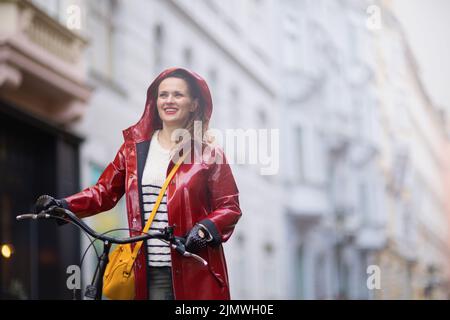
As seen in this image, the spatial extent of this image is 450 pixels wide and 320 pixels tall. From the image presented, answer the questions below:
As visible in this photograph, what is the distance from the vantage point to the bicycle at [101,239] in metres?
3.70

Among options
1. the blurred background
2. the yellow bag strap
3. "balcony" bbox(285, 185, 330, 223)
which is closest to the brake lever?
the yellow bag strap

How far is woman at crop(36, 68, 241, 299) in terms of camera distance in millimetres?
4020

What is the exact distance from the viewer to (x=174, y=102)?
429 centimetres

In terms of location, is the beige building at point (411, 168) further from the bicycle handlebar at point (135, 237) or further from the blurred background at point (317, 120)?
the bicycle handlebar at point (135, 237)

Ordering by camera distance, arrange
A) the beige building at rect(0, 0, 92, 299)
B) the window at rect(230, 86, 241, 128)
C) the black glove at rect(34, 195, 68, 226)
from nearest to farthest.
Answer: the black glove at rect(34, 195, 68, 226) → the window at rect(230, 86, 241, 128) → the beige building at rect(0, 0, 92, 299)

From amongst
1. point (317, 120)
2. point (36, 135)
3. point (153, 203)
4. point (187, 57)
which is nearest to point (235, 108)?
point (187, 57)

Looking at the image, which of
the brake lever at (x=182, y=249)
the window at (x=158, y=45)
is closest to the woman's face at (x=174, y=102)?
the brake lever at (x=182, y=249)

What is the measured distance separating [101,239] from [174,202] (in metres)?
0.43

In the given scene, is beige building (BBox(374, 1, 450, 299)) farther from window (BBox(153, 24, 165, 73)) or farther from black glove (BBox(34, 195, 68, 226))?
black glove (BBox(34, 195, 68, 226))

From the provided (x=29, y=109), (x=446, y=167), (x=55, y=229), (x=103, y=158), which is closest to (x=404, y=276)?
(x=446, y=167)

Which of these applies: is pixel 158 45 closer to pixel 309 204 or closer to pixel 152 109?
pixel 309 204

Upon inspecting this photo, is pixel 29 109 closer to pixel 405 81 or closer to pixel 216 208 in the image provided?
pixel 405 81

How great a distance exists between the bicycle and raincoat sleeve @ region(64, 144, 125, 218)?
0.60 feet

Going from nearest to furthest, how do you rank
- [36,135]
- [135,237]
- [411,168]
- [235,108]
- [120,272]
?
[135,237], [120,272], [235,108], [411,168], [36,135]
